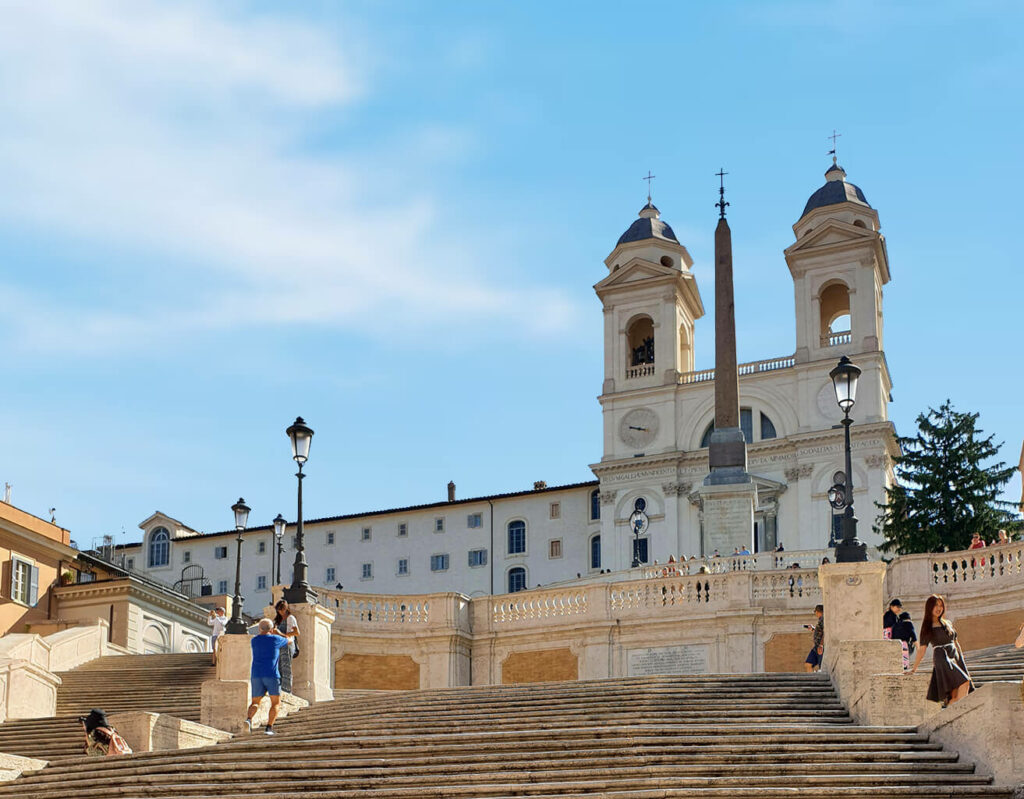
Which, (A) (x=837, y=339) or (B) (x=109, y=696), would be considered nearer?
(B) (x=109, y=696)

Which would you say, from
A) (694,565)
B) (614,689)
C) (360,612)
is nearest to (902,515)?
(694,565)

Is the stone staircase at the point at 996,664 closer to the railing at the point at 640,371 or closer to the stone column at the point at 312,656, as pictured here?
the stone column at the point at 312,656

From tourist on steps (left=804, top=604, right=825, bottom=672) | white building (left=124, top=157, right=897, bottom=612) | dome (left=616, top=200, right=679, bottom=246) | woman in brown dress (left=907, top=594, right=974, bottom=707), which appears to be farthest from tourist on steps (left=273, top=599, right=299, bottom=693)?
dome (left=616, top=200, right=679, bottom=246)

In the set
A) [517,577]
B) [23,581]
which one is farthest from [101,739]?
[517,577]

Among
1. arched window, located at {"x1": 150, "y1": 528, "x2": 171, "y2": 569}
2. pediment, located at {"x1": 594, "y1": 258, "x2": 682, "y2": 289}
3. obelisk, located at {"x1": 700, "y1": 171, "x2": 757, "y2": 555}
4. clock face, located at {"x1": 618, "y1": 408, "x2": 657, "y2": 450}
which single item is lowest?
obelisk, located at {"x1": 700, "y1": 171, "x2": 757, "y2": 555}

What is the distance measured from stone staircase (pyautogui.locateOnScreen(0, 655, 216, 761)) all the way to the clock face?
45838 mm

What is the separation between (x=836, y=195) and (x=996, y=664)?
5850 cm

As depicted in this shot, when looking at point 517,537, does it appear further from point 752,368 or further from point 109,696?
point 109,696

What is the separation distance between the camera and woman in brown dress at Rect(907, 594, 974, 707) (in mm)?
15195

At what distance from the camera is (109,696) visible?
1080 inches

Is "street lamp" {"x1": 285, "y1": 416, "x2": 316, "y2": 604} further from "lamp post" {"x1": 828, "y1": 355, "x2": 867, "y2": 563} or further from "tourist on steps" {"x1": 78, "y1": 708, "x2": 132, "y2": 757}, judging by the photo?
"lamp post" {"x1": 828, "y1": 355, "x2": 867, "y2": 563}

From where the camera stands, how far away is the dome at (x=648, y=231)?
3211 inches

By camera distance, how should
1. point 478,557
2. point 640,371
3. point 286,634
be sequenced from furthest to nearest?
point 478,557, point 640,371, point 286,634

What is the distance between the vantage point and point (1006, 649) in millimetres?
24031
